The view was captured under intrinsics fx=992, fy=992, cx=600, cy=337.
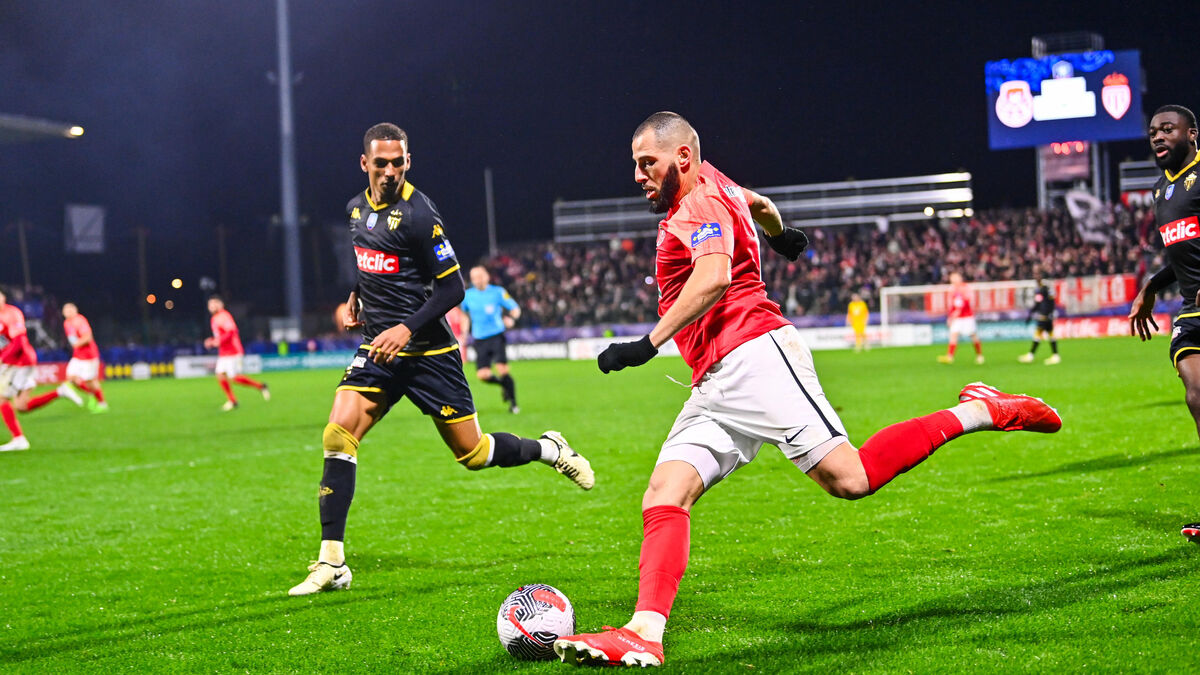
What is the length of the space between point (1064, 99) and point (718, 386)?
4198 cm

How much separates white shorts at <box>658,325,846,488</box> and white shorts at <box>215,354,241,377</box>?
703 inches

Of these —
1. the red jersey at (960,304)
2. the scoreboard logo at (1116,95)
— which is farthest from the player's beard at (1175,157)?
the scoreboard logo at (1116,95)

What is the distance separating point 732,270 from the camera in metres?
4.28

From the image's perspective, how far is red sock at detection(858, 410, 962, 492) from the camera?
4098mm

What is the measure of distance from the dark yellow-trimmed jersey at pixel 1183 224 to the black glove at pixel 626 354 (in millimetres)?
4057

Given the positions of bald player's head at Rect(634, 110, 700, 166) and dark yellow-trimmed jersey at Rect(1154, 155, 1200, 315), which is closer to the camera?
bald player's head at Rect(634, 110, 700, 166)

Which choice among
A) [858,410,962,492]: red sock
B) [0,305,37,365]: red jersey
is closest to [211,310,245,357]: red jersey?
[0,305,37,365]: red jersey

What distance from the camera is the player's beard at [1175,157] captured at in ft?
19.9

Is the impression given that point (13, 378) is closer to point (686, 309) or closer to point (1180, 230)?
point (686, 309)

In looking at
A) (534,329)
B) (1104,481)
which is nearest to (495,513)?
(1104,481)

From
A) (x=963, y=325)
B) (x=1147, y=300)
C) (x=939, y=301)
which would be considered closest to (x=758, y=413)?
(x=1147, y=300)

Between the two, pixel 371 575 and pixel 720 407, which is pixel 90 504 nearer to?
pixel 371 575

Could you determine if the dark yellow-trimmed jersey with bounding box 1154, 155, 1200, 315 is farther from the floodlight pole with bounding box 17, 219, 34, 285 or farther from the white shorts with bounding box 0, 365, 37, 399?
the floodlight pole with bounding box 17, 219, 34, 285

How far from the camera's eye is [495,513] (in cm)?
796
